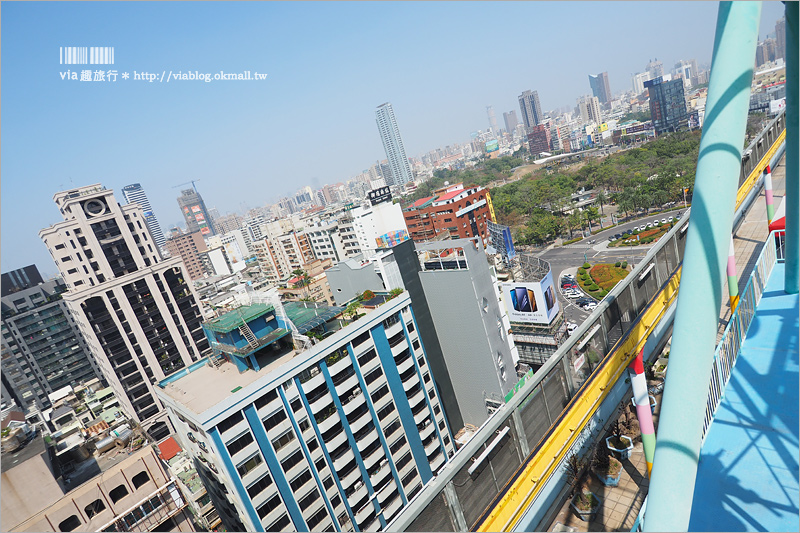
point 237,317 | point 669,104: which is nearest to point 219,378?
point 237,317

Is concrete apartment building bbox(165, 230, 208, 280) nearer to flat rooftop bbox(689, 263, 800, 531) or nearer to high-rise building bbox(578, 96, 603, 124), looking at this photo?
flat rooftop bbox(689, 263, 800, 531)

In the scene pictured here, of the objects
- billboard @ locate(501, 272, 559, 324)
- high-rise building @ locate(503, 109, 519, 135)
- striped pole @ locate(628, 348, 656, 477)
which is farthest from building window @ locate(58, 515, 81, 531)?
high-rise building @ locate(503, 109, 519, 135)

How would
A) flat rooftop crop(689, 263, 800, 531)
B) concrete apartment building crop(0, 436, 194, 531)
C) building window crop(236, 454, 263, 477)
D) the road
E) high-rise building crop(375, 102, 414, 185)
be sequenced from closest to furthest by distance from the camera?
1. flat rooftop crop(689, 263, 800, 531)
2. concrete apartment building crop(0, 436, 194, 531)
3. building window crop(236, 454, 263, 477)
4. the road
5. high-rise building crop(375, 102, 414, 185)

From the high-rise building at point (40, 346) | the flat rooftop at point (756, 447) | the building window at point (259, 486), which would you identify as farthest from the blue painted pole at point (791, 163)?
the high-rise building at point (40, 346)

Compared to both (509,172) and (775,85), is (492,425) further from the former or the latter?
(509,172)

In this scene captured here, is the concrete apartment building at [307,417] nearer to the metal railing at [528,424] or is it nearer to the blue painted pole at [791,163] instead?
the metal railing at [528,424]

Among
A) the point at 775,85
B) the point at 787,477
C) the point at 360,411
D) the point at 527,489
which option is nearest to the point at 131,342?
the point at 360,411
